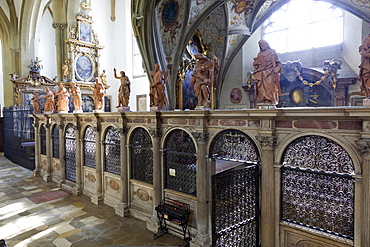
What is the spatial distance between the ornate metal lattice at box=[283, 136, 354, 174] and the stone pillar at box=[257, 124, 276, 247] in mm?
288

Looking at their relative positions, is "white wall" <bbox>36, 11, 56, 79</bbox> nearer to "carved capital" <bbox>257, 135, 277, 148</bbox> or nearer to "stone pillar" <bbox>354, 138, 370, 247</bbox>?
"carved capital" <bbox>257, 135, 277, 148</bbox>

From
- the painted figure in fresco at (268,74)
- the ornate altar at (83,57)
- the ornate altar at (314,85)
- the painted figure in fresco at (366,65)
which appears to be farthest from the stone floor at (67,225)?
the ornate altar at (314,85)

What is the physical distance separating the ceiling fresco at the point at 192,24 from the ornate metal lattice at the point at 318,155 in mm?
6843

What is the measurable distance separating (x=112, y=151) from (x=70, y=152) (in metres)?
2.85

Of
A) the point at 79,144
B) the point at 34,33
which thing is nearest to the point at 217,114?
the point at 79,144

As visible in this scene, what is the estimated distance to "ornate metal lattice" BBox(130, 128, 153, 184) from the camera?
6.55 meters

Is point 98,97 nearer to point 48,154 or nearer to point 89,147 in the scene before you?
point 89,147

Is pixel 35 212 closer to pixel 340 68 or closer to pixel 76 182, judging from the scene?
pixel 76 182

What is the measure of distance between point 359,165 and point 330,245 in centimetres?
142

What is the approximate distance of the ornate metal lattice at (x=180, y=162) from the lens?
5.62 m

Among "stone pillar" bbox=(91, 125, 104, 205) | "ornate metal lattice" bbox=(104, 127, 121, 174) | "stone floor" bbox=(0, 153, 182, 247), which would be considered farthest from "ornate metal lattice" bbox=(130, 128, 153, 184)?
"stone pillar" bbox=(91, 125, 104, 205)

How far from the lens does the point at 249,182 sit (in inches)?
182

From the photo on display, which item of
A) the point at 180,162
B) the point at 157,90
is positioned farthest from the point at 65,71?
the point at 180,162

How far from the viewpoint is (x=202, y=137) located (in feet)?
16.9
